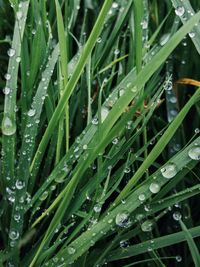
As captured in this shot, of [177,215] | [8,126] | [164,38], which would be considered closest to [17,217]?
[8,126]

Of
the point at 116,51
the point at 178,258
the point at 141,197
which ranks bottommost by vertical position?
the point at 178,258

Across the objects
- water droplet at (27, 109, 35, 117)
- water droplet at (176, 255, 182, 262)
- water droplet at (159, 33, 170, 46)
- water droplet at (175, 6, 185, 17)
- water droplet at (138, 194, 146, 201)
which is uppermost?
water droplet at (175, 6, 185, 17)

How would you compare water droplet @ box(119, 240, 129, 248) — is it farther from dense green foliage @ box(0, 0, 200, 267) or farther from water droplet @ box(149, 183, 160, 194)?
water droplet @ box(149, 183, 160, 194)

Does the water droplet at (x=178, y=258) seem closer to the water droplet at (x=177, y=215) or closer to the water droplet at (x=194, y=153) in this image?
the water droplet at (x=177, y=215)

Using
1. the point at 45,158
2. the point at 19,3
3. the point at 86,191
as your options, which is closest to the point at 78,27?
the point at 19,3

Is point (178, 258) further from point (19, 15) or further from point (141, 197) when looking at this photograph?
point (19, 15)

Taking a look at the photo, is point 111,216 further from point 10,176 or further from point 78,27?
point 78,27

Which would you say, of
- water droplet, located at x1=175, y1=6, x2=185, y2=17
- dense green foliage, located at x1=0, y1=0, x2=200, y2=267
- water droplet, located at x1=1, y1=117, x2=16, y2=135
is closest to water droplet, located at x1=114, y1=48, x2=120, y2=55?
dense green foliage, located at x1=0, y1=0, x2=200, y2=267

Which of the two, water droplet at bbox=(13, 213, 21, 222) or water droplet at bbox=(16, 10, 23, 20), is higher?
water droplet at bbox=(16, 10, 23, 20)
